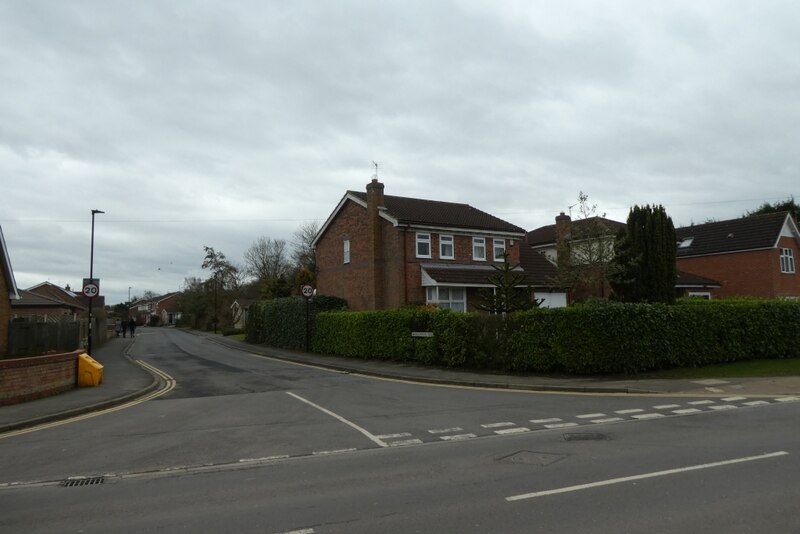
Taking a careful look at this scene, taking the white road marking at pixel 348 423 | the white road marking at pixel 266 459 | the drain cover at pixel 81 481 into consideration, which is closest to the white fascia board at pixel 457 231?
the white road marking at pixel 348 423

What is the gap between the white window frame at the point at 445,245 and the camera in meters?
31.6

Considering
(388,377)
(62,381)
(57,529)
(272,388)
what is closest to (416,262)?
(388,377)

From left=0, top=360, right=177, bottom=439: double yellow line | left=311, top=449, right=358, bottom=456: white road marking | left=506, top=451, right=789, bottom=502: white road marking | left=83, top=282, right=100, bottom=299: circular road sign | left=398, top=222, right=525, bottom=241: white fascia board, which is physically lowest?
left=0, top=360, right=177, bottom=439: double yellow line

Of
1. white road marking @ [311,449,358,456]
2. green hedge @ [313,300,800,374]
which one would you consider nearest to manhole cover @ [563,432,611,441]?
white road marking @ [311,449,358,456]

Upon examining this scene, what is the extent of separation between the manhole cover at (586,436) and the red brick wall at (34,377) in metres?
12.6

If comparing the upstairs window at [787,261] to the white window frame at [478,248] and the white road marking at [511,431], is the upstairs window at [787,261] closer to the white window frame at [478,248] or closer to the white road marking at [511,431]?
the white window frame at [478,248]

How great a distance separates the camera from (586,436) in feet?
28.2

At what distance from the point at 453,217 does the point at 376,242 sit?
17.0ft

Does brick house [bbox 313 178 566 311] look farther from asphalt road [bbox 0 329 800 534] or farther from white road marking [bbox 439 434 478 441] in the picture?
white road marking [bbox 439 434 478 441]

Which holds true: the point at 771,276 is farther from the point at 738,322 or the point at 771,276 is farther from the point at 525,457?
Result: the point at 525,457

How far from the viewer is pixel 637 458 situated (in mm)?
7137

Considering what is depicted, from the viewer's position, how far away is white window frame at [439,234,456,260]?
31.6 meters

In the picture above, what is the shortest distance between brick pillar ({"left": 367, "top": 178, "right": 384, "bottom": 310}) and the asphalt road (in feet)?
59.4

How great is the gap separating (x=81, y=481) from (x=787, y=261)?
139 feet
